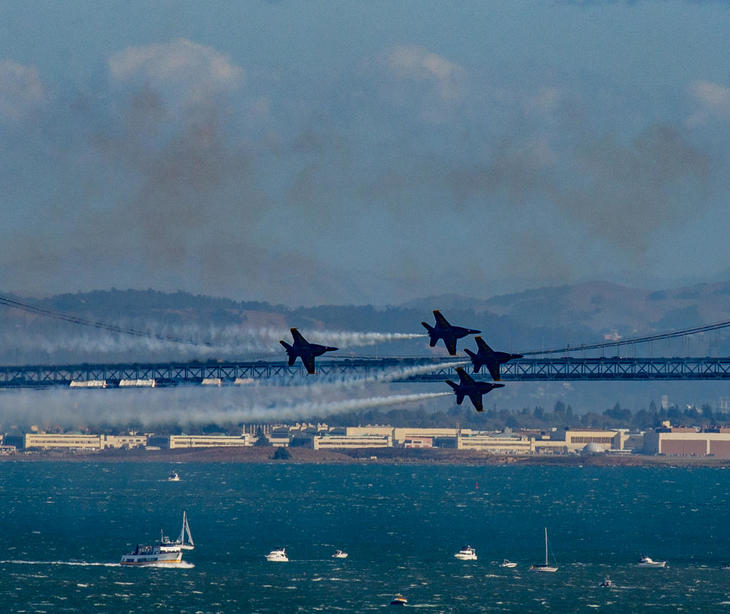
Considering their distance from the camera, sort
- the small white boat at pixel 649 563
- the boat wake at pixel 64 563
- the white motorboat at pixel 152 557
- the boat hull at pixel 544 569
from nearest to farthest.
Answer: the boat hull at pixel 544 569 → the white motorboat at pixel 152 557 → the boat wake at pixel 64 563 → the small white boat at pixel 649 563

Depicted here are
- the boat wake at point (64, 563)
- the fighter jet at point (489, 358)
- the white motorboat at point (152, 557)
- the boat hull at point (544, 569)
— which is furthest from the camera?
the boat wake at point (64, 563)

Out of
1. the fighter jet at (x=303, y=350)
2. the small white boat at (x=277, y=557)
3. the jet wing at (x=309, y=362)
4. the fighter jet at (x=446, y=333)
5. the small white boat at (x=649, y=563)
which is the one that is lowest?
the small white boat at (x=649, y=563)

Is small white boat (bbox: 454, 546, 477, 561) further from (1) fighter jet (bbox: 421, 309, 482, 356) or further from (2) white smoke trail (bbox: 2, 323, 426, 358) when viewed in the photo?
(1) fighter jet (bbox: 421, 309, 482, 356)

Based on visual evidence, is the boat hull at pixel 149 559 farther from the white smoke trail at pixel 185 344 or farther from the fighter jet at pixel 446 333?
the fighter jet at pixel 446 333

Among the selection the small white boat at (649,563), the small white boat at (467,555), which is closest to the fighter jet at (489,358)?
the small white boat at (467,555)

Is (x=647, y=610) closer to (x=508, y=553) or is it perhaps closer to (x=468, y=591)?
(x=468, y=591)

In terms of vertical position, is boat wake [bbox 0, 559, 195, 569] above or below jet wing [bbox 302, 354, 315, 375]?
below

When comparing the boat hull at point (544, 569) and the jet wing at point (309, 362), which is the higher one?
the jet wing at point (309, 362)

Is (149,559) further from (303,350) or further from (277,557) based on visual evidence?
(303,350)

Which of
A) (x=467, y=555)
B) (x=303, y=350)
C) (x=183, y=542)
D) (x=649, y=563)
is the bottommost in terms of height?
(x=649, y=563)

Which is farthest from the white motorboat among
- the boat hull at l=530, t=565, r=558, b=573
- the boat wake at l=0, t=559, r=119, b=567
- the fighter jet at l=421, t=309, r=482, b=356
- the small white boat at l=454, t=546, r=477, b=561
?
the fighter jet at l=421, t=309, r=482, b=356

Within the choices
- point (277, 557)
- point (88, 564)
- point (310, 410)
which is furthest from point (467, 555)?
point (88, 564)

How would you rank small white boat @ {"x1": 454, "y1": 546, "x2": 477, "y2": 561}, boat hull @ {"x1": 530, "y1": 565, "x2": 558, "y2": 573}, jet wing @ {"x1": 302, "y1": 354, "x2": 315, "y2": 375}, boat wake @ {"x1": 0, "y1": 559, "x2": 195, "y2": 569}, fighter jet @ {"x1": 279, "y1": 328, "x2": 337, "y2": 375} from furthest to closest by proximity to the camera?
small white boat @ {"x1": 454, "y1": 546, "x2": 477, "y2": 561}, boat wake @ {"x1": 0, "y1": 559, "x2": 195, "y2": 569}, boat hull @ {"x1": 530, "y1": 565, "x2": 558, "y2": 573}, jet wing @ {"x1": 302, "y1": 354, "x2": 315, "y2": 375}, fighter jet @ {"x1": 279, "y1": 328, "x2": 337, "y2": 375}

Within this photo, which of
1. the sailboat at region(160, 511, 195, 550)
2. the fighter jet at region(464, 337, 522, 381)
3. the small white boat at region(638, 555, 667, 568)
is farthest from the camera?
the small white boat at region(638, 555, 667, 568)
